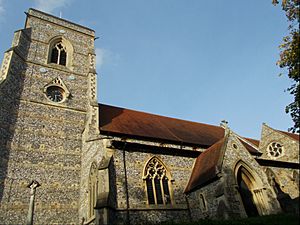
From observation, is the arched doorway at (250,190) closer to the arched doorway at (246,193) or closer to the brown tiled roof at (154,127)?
the arched doorway at (246,193)

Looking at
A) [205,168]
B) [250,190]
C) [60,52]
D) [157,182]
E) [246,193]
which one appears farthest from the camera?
[60,52]

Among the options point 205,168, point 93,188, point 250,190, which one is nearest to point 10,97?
point 93,188

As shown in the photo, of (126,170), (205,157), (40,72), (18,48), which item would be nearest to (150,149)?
(126,170)

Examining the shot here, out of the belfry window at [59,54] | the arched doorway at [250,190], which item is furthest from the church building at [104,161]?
the belfry window at [59,54]

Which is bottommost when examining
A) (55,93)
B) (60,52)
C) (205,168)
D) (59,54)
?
(205,168)

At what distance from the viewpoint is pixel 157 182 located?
14602 mm

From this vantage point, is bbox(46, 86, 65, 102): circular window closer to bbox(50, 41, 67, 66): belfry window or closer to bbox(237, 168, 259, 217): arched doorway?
bbox(50, 41, 67, 66): belfry window

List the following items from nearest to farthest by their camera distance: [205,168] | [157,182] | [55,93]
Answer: [205,168] → [157,182] → [55,93]

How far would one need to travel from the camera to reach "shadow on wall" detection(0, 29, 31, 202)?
1424 centimetres

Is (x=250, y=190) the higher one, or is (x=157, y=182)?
(x=157, y=182)

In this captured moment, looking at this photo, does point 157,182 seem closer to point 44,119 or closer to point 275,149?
point 44,119

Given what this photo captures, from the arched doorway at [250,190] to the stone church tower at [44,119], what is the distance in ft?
28.0

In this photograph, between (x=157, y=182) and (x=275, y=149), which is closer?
(x=157, y=182)

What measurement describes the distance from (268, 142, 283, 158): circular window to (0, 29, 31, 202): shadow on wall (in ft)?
58.3
